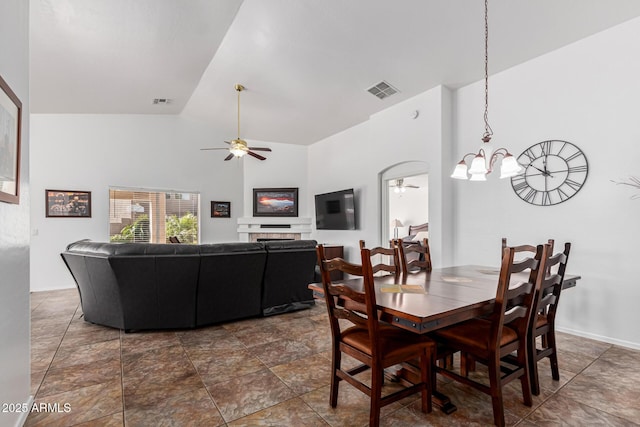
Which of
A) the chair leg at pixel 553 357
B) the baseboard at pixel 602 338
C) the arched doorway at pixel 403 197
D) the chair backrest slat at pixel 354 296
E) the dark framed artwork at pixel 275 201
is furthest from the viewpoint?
the dark framed artwork at pixel 275 201

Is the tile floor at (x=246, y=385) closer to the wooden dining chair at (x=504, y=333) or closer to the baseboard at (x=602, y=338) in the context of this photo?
the baseboard at (x=602, y=338)

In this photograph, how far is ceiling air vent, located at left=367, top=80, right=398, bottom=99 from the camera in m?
4.65

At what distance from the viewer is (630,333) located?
307 centimetres

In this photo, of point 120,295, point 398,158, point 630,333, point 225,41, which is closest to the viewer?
point 630,333

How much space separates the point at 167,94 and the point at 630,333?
6.96 m

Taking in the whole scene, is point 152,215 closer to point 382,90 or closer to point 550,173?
point 382,90

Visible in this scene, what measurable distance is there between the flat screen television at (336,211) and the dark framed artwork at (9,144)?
16.5 feet

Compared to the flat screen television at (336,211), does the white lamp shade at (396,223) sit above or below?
below

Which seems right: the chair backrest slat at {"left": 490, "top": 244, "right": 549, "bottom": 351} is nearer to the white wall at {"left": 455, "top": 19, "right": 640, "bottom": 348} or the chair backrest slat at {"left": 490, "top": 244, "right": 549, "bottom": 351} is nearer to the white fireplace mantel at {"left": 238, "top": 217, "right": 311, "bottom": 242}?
the white wall at {"left": 455, "top": 19, "right": 640, "bottom": 348}

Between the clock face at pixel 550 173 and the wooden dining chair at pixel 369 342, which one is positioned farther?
the clock face at pixel 550 173

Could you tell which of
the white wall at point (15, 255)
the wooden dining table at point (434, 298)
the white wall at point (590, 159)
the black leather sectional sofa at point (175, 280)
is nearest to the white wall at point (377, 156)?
the white wall at point (590, 159)

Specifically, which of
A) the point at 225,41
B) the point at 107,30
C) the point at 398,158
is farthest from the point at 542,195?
the point at 107,30

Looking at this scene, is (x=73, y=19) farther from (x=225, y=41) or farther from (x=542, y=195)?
(x=542, y=195)

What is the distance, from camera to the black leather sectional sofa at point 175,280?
3279mm
